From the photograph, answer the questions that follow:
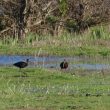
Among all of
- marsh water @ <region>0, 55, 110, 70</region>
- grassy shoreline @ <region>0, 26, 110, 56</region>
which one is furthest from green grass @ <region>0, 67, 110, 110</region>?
grassy shoreline @ <region>0, 26, 110, 56</region>

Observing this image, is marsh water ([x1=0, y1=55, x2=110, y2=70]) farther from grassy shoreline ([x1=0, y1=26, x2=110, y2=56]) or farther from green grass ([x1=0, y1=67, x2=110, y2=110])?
green grass ([x1=0, y1=67, x2=110, y2=110])

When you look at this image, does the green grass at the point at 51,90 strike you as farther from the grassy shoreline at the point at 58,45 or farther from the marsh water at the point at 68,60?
the grassy shoreline at the point at 58,45

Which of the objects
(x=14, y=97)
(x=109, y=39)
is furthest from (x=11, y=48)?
(x=14, y=97)

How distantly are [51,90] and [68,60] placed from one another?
895 centimetres

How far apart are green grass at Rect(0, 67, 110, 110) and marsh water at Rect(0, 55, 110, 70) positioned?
7.57ft

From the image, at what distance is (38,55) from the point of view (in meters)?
25.0

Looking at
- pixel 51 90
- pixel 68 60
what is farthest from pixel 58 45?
pixel 51 90

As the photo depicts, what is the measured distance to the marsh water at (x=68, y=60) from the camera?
22.2m

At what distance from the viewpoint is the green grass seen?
41.6 feet

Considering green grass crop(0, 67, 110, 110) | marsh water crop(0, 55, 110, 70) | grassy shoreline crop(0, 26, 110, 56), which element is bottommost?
green grass crop(0, 67, 110, 110)

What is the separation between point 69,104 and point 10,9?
61.7 ft

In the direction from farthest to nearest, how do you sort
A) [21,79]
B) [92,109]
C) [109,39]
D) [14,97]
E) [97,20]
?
[97,20]
[109,39]
[21,79]
[14,97]
[92,109]

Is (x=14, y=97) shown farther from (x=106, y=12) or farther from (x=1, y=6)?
(x=106, y=12)

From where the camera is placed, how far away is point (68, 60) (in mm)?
24156
